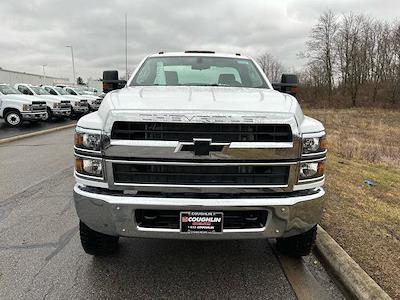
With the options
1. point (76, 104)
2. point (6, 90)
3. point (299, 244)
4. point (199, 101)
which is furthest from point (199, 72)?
point (76, 104)

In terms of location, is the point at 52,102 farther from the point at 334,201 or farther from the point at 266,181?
the point at 266,181

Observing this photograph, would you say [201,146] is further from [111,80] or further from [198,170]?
[111,80]

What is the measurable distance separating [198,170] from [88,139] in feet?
2.79

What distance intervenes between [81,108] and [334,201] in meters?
20.8

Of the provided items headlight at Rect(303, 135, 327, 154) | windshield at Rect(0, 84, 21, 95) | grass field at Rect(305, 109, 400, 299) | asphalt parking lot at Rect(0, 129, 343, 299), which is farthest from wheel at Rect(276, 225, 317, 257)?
windshield at Rect(0, 84, 21, 95)

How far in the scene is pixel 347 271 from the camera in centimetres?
326

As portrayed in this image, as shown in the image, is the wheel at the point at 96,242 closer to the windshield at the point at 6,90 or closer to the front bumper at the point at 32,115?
the front bumper at the point at 32,115

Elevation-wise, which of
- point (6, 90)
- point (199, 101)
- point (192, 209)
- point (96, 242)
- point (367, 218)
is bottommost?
point (367, 218)

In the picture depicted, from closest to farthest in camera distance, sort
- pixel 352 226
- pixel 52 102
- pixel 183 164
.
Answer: pixel 183 164 < pixel 352 226 < pixel 52 102

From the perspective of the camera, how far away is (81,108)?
23797 millimetres

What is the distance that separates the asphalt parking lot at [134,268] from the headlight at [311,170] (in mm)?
961

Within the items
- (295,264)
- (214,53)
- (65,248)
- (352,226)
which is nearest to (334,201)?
(352,226)

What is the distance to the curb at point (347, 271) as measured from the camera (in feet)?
9.61

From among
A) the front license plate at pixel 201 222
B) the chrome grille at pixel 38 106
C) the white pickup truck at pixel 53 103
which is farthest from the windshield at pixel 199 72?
the white pickup truck at pixel 53 103
